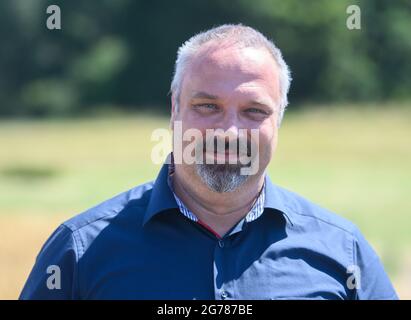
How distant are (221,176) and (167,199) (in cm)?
24

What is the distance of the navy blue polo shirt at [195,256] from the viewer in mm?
3158

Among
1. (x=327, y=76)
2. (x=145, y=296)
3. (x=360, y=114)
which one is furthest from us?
(x=327, y=76)

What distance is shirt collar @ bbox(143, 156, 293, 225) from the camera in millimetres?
3293

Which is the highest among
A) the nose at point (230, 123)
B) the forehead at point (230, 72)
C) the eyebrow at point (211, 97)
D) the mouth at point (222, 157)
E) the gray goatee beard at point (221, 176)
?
the forehead at point (230, 72)

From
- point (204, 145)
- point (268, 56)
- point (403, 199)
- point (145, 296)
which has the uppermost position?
point (268, 56)

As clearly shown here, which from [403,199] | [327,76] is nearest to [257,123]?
[403,199]

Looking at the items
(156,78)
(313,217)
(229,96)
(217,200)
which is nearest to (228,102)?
(229,96)

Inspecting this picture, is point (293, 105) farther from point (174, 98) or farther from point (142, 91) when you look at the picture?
point (174, 98)

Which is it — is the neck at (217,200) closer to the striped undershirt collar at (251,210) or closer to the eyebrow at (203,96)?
the striped undershirt collar at (251,210)

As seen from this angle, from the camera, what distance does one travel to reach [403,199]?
1688 cm

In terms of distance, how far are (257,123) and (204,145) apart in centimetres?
22

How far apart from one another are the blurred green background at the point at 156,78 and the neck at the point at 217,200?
19.7 m

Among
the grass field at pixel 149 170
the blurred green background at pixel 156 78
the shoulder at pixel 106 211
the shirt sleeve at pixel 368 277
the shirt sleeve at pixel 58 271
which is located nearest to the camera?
the shirt sleeve at pixel 58 271

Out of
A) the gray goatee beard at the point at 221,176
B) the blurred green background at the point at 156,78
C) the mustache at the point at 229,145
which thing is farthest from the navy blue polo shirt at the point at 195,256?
the blurred green background at the point at 156,78
